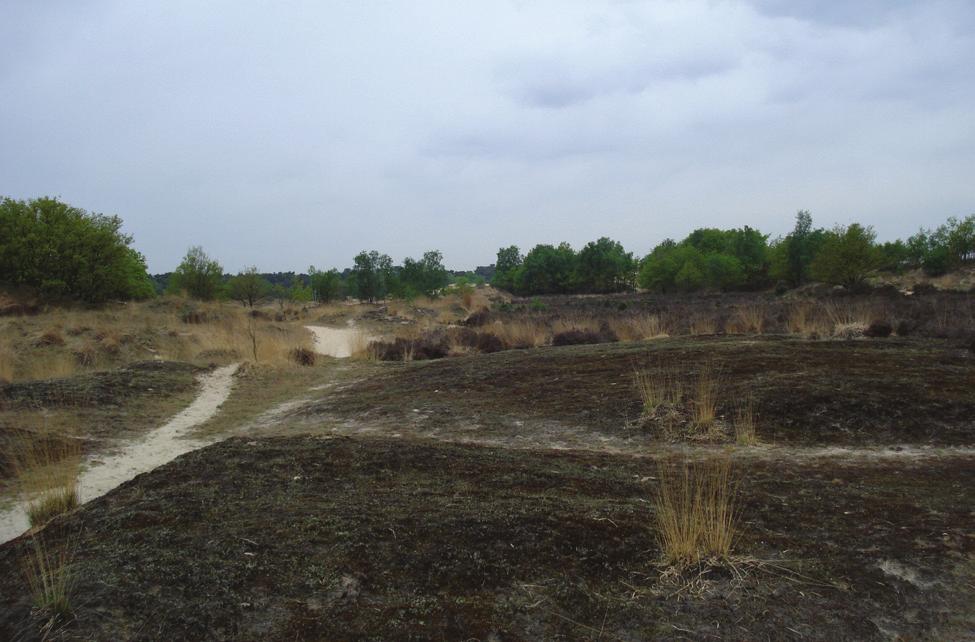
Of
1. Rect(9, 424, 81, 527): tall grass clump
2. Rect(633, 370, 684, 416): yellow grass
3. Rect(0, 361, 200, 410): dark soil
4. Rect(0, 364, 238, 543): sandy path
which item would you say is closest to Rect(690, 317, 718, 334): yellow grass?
Rect(633, 370, 684, 416): yellow grass

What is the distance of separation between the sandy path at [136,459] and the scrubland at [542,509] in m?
0.25

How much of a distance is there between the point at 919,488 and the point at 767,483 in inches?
42.2

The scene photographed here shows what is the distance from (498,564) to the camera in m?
3.09

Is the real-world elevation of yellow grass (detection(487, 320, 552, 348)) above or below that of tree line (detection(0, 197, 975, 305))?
below

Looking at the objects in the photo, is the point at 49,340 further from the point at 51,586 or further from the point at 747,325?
the point at 747,325

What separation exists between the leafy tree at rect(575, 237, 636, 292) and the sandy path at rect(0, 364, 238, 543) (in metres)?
64.7

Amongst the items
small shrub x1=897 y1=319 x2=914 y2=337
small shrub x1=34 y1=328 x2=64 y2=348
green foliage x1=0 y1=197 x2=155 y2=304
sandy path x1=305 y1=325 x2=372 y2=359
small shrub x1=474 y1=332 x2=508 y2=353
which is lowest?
sandy path x1=305 y1=325 x2=372 y2=359

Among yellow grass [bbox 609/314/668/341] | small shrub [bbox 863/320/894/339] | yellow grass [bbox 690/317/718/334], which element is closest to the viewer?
small shrub [bbox 863/320/894/339]

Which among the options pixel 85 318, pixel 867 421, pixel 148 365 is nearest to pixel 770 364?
pixel 867 421

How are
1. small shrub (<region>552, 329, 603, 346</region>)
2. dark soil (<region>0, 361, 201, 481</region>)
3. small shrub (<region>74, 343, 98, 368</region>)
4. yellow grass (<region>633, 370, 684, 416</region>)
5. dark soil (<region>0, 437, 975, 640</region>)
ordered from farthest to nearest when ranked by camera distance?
small shrub (<region>552, 329, 603, 346</region>) < small shrub (<region>74, 343, 98, 368</region>) < dark soil (<region>0, 361, 201, 481</region>) < yellow grass (<region>633, 370, 684, 416</region>) < dark soil (<region>0, 437, 975, 640</region>)

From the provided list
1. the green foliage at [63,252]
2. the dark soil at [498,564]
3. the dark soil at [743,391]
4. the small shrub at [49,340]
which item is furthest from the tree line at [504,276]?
the dark soil at [498,564]

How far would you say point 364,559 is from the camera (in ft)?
10.4

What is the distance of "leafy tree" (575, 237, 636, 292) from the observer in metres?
71.6

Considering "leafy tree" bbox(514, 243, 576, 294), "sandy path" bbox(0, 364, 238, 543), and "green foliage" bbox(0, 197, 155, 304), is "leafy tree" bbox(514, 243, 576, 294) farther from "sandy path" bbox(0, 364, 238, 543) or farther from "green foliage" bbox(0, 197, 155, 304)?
"sandy path" bbox(0, 364, 238, 543)
